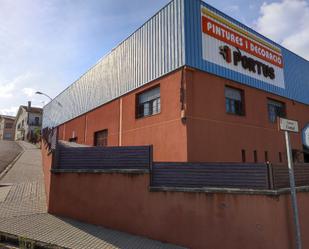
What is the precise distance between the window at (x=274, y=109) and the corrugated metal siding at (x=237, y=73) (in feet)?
2.10

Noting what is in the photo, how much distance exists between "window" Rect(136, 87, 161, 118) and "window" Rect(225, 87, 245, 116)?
355 centimetres

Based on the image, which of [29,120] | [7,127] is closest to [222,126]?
[29,120]

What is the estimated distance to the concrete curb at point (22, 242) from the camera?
7.07m

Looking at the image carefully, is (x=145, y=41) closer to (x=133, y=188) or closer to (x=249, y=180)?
(x=133, y=188)

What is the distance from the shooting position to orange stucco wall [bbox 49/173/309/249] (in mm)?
7055

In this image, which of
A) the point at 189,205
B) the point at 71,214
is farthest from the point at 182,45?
the point at 71,214

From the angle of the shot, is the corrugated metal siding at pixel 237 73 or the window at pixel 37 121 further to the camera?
the window at pixel 37 121

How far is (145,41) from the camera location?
50.9ft

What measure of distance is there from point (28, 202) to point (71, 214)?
266 centimetres

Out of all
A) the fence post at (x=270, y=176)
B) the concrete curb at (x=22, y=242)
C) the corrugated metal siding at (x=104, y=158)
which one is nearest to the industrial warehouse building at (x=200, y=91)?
the corrugated metal siding at (x=104, y=158)

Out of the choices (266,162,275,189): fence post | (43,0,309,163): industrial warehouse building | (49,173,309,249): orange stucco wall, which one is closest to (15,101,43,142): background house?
(43,0,309,163): industrial warehouse building

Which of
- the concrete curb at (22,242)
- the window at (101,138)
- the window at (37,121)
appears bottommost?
the concrete curb at (22,242)

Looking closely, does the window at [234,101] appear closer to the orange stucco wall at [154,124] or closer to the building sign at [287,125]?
the orange stucco wall at [154,124]

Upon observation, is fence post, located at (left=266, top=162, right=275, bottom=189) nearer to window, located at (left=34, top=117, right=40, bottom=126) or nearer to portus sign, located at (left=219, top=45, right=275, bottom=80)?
portus sign, located at (left=219, top=45, right=275, bottom=80)
